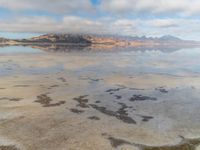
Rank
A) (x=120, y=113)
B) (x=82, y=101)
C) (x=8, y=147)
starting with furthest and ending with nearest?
(x=82, y=101) → (x=120, y=113) → (x=8, y=147)

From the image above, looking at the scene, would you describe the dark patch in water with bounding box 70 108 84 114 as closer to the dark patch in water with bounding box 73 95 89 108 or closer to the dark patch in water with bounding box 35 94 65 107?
the dark patch in water with bounding box 73 95 89 108

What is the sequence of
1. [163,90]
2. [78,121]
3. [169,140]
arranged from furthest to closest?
[163,90] → [78,121] → [169,140]

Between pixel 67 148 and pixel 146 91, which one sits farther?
pixel 146 91

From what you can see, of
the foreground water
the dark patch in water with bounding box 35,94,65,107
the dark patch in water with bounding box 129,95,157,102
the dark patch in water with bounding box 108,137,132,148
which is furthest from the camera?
the dark patch in water with bounding box 129,95,157,102

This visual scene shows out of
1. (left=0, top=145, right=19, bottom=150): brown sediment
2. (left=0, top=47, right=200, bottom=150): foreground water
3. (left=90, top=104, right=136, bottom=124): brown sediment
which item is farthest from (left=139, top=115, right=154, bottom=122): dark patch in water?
(left=0, top=145, right=19, bottom=150): brown sediment

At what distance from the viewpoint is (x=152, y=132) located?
544 inches

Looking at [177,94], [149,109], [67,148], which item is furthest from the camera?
[177,94]

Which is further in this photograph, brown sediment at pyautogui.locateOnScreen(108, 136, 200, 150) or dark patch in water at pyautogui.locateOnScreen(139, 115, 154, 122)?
dark patch in water at pyautogui.locateOnScreen(139, 115, 154, 122)

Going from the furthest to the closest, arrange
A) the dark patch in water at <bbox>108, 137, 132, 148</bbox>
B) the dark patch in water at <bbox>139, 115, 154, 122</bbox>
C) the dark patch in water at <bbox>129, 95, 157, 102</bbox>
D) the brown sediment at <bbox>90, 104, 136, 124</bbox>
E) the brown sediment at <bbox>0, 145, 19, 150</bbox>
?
the dark patch in water at <bbox>129, 95, 157, 102</bbox>, the dark patch in water at <bbox>139, 115, 154, 122</bbox>, the brown sediment at <bbox>90, 104, 136, 124</bbox>, the dark patch in water at <bbox>108, 137, 132, 148</bbox>, the brown sediment at <bbox>0, 145, 19, 150</bbox>

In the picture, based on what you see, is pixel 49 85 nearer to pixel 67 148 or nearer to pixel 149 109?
pixel 149 109

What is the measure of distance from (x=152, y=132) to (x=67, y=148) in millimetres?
5241

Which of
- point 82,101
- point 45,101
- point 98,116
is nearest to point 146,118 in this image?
point 98,116

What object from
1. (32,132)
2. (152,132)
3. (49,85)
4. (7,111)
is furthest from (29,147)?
(49,85)

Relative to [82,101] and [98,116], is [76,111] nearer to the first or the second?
[98,116]
